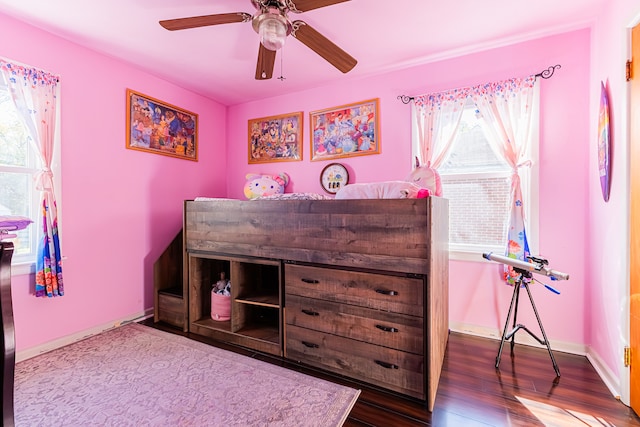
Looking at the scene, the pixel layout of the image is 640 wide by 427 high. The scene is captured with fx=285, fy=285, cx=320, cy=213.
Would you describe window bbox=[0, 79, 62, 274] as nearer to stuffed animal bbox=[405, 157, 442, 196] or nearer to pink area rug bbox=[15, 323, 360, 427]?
pink area rug bbox=[15, 323, 360, 427]

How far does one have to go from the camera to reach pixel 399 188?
5.82ft

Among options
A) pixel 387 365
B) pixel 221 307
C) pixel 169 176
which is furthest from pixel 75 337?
pixel 387 365

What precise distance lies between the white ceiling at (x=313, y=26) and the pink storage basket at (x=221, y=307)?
85.2 inches

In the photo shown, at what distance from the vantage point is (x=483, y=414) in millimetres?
1540

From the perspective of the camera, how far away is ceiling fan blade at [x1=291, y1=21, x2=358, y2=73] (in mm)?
1620

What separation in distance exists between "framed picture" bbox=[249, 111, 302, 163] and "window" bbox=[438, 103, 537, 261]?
1624 millimetres

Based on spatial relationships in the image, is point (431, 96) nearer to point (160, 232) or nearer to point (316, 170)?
point (316, 170)

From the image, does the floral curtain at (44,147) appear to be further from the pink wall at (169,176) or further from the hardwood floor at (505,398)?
the hardwood floor at (505,398)

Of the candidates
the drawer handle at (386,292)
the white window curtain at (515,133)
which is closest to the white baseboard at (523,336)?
the white window curtain at (515,133)

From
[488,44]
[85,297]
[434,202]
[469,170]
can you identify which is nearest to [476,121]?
[469,170]

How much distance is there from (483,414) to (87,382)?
2386mm

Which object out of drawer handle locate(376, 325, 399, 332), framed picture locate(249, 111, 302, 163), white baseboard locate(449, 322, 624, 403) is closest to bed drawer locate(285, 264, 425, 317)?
drawer handle locate(376, 325, 399, 332)

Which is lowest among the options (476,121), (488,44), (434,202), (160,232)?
(160,232)

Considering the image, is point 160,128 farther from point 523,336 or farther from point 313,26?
point 523,336
